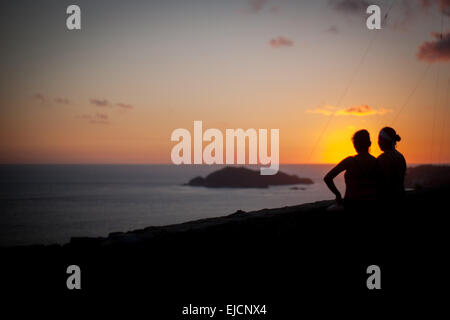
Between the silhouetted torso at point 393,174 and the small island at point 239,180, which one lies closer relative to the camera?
the silhouetted torso at point 393,174

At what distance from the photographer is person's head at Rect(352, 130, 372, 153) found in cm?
495

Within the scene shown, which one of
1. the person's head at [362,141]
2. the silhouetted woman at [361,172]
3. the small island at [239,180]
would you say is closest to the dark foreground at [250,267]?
the silhouetted woman at [361,172]

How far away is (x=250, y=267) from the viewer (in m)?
4.88

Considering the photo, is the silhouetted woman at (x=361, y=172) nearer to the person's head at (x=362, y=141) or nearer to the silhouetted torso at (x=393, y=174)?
the person's head at (x=362, y=141)

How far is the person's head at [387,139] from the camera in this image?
18.6 ft

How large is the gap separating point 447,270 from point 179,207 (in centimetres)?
9157

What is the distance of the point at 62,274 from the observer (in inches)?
187

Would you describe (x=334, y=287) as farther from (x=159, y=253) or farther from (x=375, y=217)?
(x=159, y=253)

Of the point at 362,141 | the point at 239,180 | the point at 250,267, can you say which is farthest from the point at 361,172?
the point at 239,180

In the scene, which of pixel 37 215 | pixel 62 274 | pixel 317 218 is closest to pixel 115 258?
pixel 62 274

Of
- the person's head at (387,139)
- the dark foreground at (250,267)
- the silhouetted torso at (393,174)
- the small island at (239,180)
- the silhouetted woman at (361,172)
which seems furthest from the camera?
the small island at (239,180)

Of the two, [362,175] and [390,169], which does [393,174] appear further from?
[362,175]

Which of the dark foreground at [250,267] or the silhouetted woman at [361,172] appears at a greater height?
the silhouetted woman at [361,172]

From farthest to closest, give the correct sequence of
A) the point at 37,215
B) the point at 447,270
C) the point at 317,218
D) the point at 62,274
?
the point at 37,215
the point at 317,218
the point at 447,270
the point at 62,274
